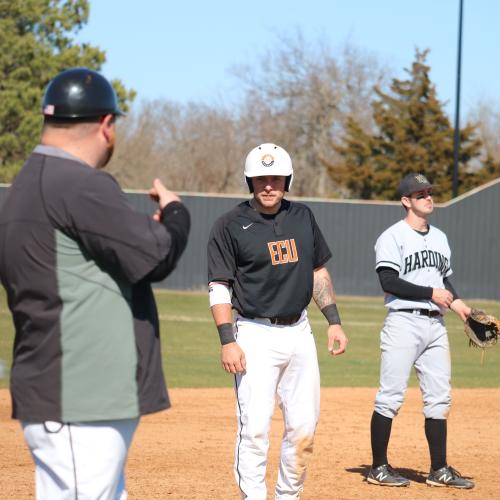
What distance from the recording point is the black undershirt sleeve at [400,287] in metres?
6.82

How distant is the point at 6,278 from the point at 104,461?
710mm

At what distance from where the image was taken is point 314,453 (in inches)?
320

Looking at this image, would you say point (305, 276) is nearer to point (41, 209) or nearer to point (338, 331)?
point (338, 331)

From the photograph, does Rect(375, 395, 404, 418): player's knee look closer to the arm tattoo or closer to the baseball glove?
the baseball glove

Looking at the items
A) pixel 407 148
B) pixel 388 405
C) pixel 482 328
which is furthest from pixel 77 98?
pixel 407 148

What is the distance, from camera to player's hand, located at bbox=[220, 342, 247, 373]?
18.3ft

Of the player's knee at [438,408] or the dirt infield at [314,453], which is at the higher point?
the player's knee at [438,408]

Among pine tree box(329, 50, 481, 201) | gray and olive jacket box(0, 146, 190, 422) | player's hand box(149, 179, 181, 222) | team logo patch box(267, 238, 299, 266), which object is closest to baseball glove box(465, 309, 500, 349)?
team logo patch box(267, 238, 299, 266)

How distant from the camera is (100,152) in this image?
3.47 metres

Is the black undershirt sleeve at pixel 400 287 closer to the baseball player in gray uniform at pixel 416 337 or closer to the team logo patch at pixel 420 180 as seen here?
the baseball player in gray uniform at pixel 416 337

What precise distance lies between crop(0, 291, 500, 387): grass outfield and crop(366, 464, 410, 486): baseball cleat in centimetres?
530

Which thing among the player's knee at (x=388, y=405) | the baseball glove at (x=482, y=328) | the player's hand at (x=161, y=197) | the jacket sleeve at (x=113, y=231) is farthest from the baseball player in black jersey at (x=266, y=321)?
the jacket sleeve at (x=113, y=231)

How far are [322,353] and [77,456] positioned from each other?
12.7 meters

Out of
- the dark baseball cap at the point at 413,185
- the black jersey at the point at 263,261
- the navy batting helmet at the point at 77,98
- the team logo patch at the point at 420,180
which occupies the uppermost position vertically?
the navy batting helmet at the point at 77,98
